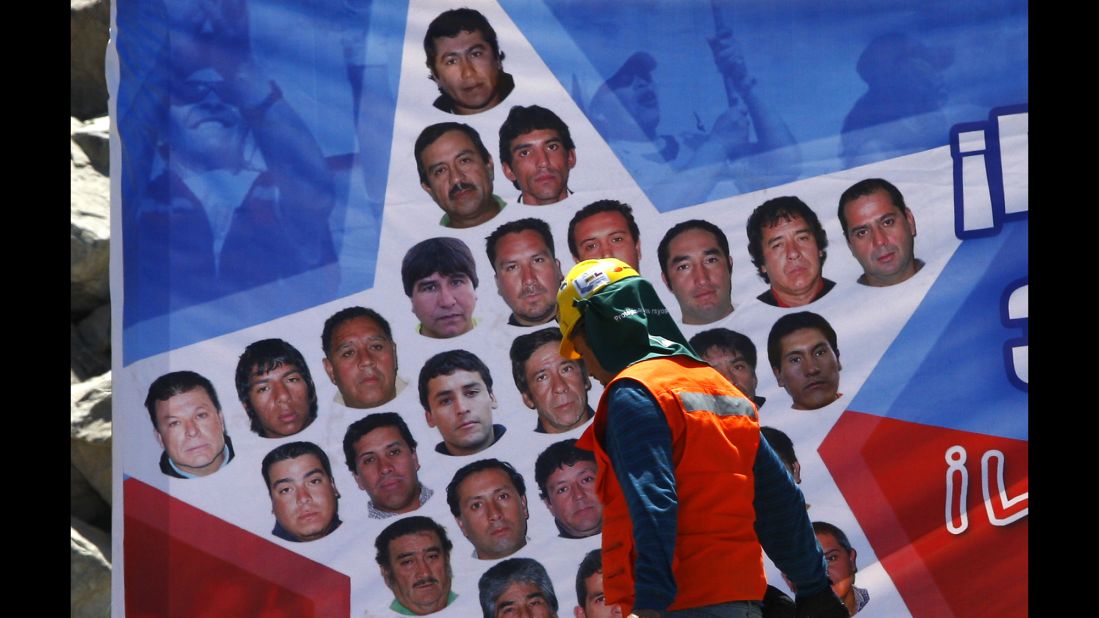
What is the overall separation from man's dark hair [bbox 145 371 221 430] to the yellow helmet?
1378 millimetres

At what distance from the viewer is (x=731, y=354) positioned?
12.8ft

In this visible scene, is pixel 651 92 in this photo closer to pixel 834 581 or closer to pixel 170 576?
pixel 834 581

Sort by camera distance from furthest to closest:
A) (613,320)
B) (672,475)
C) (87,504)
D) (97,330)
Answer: (97,330) → (87,504) → (613,320) → (672,475)

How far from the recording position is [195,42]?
12.8 feet

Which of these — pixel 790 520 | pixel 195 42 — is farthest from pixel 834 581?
pixel 195 42

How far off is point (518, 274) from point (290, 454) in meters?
0.83

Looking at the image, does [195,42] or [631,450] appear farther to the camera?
[195,42]

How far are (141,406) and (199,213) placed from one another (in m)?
0.57

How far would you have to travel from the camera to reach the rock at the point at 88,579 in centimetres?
513

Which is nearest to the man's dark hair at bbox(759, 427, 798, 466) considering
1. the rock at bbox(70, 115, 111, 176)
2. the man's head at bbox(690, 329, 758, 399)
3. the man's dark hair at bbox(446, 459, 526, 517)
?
the man's head at bbox(690, 329, 758, 399)

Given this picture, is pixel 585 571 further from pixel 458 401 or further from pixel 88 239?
pixel 88 239

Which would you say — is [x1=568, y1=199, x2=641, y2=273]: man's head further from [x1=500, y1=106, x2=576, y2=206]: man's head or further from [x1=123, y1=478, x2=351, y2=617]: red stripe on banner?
[x1=123, y1=478, x2=351, y2=617]: red stripe on banner

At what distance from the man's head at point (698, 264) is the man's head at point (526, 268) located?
33 cm

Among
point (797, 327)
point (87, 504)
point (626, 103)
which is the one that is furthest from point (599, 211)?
point (87, 504)
